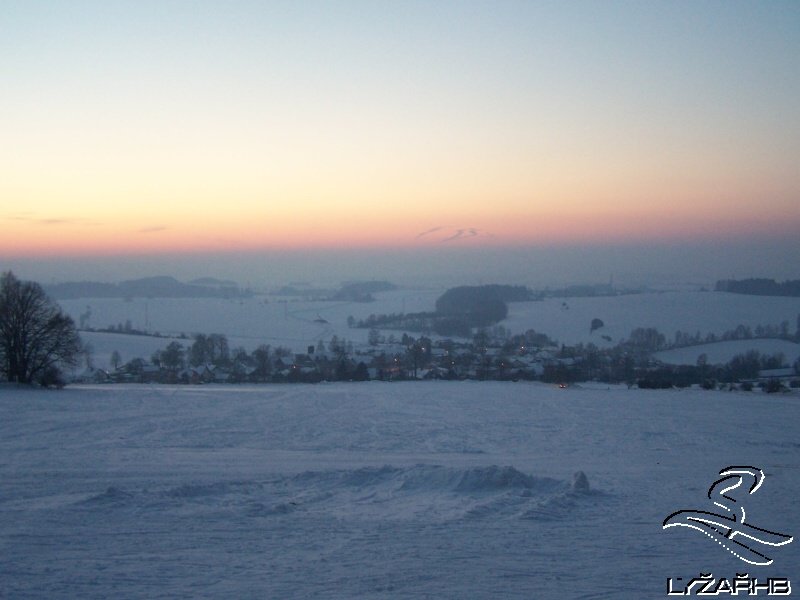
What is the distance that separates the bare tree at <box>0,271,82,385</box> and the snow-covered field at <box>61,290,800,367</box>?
33936 millimetres

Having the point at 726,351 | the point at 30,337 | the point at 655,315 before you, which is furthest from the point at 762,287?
the point at 30,337

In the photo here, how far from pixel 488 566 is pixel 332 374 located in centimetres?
4350

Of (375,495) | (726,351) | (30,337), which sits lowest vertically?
(726,351)

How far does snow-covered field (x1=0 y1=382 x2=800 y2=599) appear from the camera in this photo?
713cm

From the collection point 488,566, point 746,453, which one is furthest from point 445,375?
point 488,566

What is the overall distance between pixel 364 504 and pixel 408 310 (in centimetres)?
10774

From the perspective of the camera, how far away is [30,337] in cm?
3350

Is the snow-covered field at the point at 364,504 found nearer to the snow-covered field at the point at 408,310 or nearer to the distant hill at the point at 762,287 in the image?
the snow-covered field at the point at 408,310

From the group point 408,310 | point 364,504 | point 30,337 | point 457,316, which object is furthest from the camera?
point 408,310

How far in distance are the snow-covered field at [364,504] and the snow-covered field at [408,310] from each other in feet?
167

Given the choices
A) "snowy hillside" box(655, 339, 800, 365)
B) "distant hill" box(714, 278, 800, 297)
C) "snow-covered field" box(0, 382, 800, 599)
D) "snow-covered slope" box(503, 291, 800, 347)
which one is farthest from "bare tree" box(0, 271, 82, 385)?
"distant hill" box(714, 278, 800, 297)

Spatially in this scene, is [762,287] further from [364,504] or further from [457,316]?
[364,504]

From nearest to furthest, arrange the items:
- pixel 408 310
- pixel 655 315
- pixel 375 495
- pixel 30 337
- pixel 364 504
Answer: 1. pixel 364 504
2. pixel 375 495
3. pixel 30 337
4. pixel 655 315
5. pixel 408 310

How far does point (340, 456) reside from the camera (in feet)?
52.0
